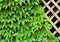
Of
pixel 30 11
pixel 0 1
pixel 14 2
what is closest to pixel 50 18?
pixel 30 11

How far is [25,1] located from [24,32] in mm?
589

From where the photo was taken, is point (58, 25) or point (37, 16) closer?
point (37, 16)

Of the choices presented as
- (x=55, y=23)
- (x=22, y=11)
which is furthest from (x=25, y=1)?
(x=55, y=23)

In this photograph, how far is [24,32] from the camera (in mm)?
3600

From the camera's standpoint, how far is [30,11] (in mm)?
3607

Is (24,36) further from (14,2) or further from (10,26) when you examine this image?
(14,2)

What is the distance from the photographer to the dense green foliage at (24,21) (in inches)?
139

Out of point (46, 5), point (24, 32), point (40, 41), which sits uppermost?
point (46, 5)

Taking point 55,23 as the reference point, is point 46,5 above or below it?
above

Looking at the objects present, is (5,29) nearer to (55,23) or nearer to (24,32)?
(24,32)

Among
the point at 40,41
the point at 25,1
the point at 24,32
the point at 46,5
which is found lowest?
the point at 40,41

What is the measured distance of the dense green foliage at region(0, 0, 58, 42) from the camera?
3541mm

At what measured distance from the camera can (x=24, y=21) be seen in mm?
3568

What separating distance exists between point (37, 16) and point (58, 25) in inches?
21.0
